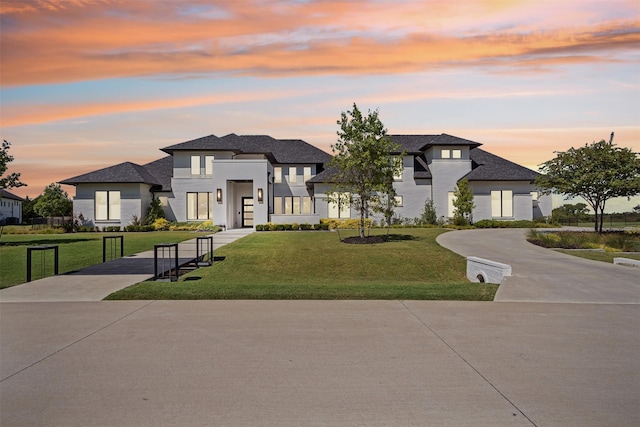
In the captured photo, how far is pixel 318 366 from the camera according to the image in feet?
20.5

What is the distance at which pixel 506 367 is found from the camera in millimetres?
6230

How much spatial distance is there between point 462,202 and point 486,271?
25.2m

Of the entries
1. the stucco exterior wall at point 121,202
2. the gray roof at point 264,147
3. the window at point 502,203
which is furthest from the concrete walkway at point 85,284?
the window at point 502,203

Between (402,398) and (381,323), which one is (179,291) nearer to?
(381,323)

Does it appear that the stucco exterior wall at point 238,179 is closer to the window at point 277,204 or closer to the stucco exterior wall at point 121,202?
the window at point 277,204

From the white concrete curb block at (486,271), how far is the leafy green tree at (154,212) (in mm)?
30337

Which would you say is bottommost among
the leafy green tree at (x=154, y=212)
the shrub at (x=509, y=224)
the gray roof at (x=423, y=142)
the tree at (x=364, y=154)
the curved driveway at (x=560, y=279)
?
the curved driveway at (x=560, y=279)

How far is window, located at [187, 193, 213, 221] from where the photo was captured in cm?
4191

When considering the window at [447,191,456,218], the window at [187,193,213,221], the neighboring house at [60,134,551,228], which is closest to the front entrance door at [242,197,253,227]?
the neighboring house at [60,134,551,228]

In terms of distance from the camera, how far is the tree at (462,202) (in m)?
39.2

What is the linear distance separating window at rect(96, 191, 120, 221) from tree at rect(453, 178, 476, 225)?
91.1 feet

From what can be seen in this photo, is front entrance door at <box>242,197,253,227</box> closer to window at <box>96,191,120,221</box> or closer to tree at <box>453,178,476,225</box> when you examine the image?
window at <box>96,191,120,221</box>

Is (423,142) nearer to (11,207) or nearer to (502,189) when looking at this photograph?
(502,189)

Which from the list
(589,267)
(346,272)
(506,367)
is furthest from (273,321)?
(589,267)
